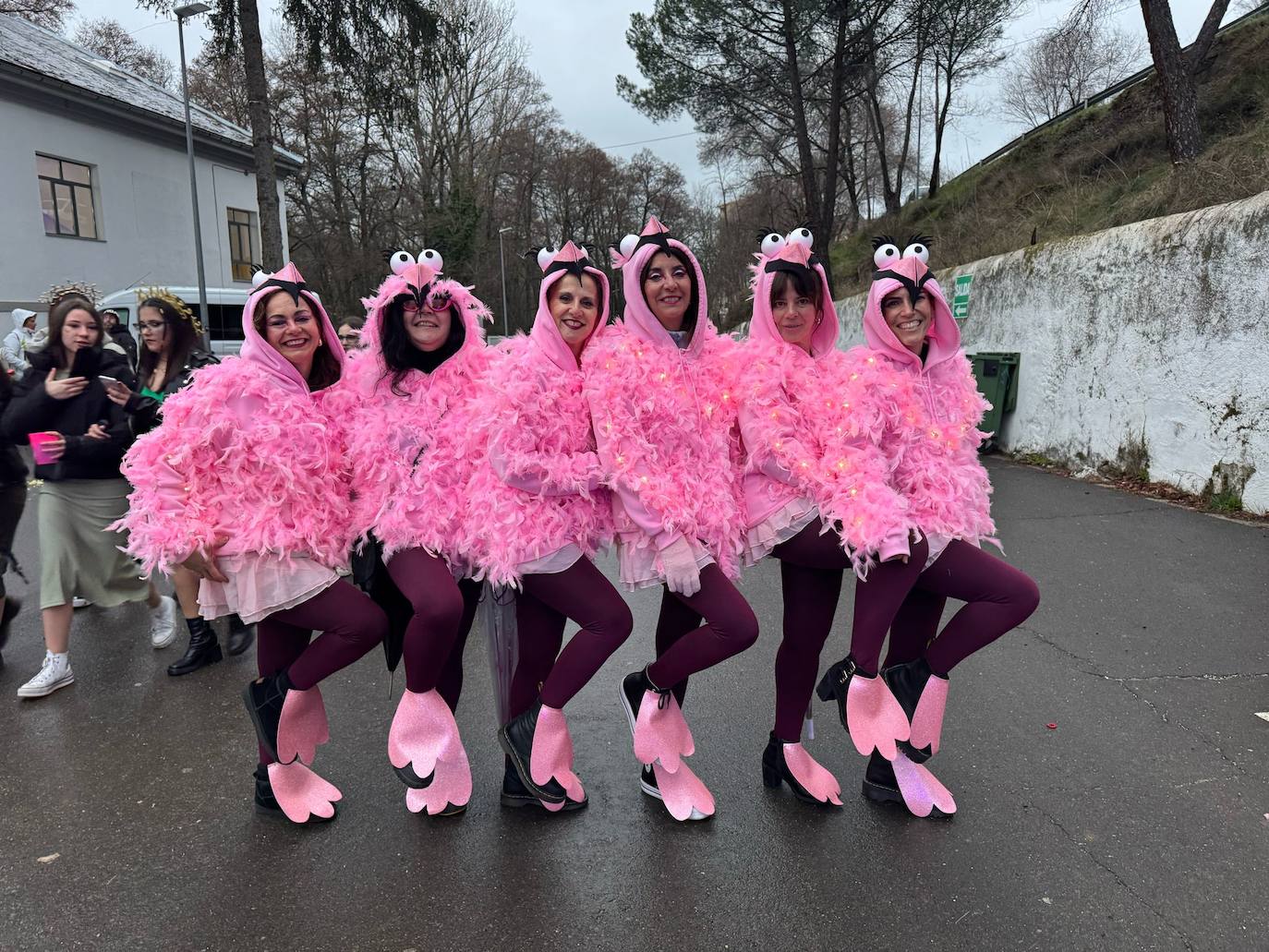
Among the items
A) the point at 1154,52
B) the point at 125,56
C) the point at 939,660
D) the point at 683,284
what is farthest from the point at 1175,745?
the point at 125,56

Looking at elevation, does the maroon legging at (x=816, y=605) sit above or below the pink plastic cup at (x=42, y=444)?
below

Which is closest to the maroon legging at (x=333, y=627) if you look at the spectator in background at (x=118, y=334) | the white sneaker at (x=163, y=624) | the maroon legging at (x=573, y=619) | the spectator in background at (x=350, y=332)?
the maroon legging at (x=573, y=619)

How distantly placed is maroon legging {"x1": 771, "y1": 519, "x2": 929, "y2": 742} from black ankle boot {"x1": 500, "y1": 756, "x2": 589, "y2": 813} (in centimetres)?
79

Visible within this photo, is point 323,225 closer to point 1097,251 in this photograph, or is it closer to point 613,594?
point 1097,251

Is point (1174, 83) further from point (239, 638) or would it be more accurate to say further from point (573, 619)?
point (239, 638)

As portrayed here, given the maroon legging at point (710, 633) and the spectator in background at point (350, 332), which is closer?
the maroon legging at point (710, 633)

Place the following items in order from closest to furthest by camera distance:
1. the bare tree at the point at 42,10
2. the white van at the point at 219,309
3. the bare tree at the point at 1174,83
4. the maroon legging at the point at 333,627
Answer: the maroon legging at the point at 333,627 < the bare tree at the point at 1174,83 < the white van at the point at 219,309 < the bare tree at the point at 42,10

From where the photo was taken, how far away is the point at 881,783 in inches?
115

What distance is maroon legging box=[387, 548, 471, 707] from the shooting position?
103 inches

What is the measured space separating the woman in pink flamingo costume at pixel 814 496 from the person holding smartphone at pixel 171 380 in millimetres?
3034

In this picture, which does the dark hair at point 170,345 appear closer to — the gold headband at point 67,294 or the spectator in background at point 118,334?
the gold headband at point 67,294

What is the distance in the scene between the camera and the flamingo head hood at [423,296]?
112 inches

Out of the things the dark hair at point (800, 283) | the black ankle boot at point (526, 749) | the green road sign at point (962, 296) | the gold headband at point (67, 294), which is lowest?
the black ankle boot at point (526, 749)

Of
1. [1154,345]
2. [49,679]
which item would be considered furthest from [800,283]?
[1154,345]
